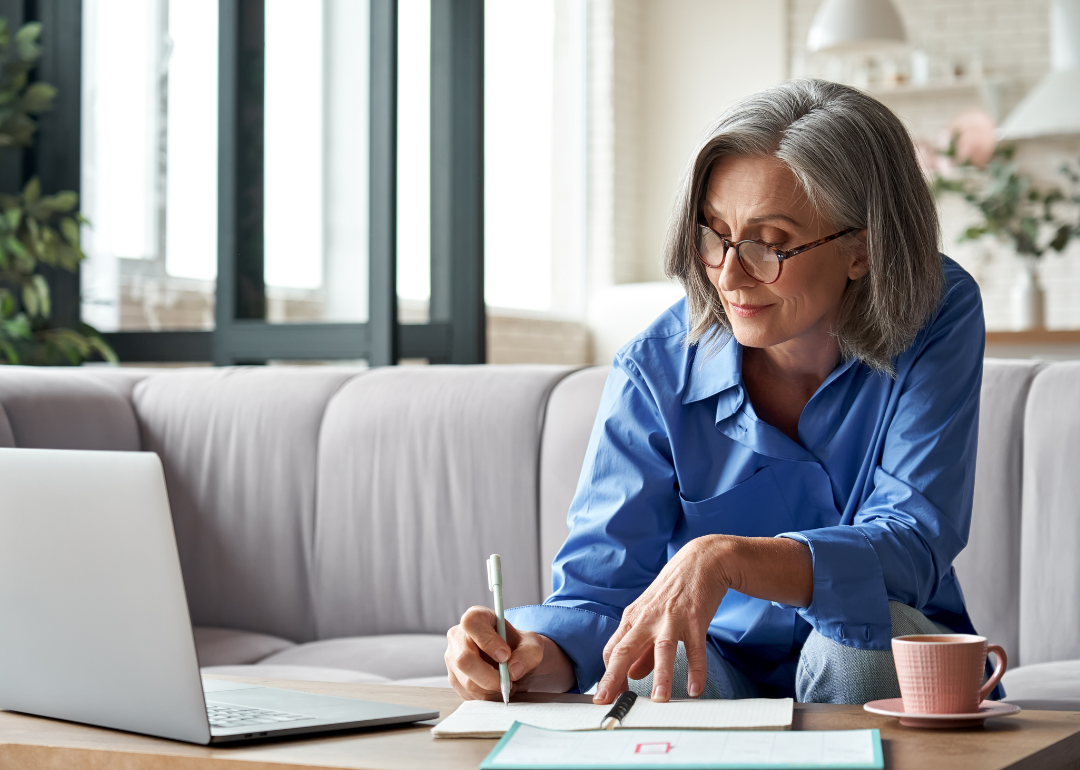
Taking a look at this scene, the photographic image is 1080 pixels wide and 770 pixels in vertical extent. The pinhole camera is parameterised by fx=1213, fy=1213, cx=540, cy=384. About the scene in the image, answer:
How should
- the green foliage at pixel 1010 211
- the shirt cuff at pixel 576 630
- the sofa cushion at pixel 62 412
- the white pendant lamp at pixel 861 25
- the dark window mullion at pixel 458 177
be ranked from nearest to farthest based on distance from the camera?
the shirt cuff at pixel 576 630, the sofa cushion at pixel 62 412, the dark window mullion at pixel 458 177, the green foliage at pixel 1010 211, the white pendant lamp at pixel 861 25

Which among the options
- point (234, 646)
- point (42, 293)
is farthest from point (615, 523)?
point (42, 293)

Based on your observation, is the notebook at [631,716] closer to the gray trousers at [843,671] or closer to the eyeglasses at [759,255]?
the gray trousers at [843,671]

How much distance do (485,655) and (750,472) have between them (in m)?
0.42

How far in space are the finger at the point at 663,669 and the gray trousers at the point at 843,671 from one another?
0.47 feet

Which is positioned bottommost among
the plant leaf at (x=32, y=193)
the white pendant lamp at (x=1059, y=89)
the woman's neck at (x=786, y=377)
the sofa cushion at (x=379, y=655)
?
the sofa cushion at (x=379, y=655)

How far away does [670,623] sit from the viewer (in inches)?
42.3

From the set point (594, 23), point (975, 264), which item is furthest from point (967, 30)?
point (594, 23)

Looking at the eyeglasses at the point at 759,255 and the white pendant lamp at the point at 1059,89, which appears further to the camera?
the white pendant lamp at the point at 1059,89

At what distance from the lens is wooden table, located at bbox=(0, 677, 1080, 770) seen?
88cm

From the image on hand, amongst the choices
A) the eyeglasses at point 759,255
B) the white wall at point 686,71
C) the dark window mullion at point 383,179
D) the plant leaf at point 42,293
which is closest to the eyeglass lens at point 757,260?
the eyeglasses at point 759,255

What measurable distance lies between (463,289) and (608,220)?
12.1 ft

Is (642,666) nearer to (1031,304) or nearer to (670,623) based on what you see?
(670,623)

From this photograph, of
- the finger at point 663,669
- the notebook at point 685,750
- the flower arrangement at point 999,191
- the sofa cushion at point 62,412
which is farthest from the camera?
the flower arrangement at point 999,191

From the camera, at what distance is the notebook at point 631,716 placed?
96cm
